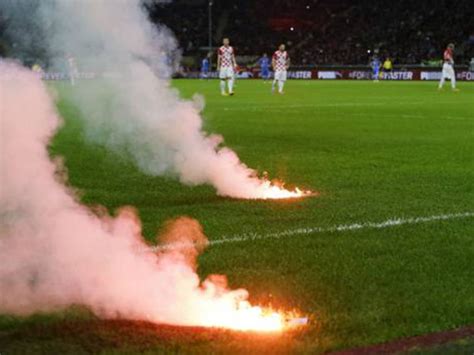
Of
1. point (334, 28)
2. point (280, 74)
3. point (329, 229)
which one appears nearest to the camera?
point (329, 229)

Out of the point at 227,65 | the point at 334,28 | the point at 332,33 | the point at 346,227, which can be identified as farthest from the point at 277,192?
the point at 334,28

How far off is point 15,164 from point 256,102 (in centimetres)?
2090

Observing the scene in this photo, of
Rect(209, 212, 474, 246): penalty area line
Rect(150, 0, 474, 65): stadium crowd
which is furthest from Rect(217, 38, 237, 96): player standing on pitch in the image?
Rect(209, 212, 474, 246): penalty area line

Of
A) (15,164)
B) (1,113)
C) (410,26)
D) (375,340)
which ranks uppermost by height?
(410,26)

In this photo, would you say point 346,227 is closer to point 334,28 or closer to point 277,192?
point 277,192

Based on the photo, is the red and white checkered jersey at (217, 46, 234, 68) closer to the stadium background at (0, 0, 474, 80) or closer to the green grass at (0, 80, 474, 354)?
the stadium background at (0, 0, 474, 80)

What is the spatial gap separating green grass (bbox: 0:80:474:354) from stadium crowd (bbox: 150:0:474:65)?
32260 millimetres

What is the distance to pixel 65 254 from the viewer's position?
5555 millimetres

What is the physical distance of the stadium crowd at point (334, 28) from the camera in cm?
5184

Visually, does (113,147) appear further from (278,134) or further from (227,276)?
(227,276)

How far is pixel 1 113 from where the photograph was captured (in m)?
6.16

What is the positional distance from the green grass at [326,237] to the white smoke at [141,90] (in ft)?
1.05

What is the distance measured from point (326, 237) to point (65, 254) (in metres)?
2.18

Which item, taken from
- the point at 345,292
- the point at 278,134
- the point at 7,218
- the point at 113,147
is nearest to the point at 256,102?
the point at 278,134
